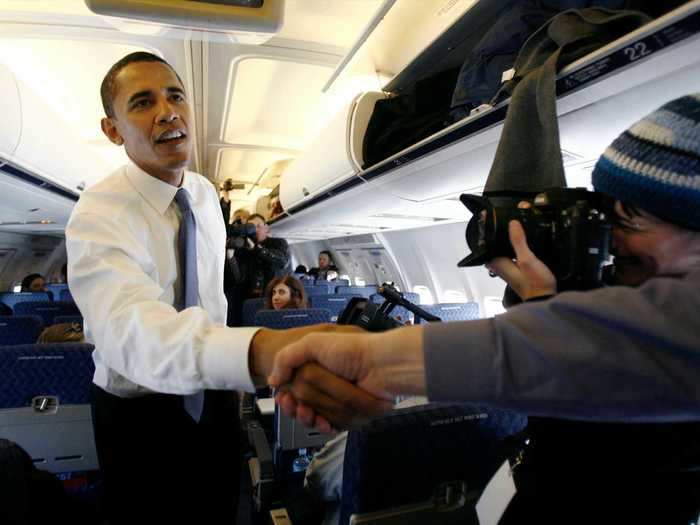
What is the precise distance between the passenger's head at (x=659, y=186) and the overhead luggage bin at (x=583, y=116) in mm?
290

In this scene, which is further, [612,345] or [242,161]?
[242,161]

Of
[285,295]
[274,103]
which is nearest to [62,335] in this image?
[285,295]

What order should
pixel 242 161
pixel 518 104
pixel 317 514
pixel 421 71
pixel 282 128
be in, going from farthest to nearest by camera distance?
1. pixel 242 161
2. pixel 282 128
3. pixel 421 71
4. pixel 317 514
5. pixel 518 104

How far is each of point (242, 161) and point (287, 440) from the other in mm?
5618

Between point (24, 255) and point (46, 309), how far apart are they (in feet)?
20.5

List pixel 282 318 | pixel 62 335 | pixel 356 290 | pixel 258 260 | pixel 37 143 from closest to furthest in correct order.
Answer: pixel 62 335 → pixel 37 143 → pixel 282 318 → pixel 258 260 → pixel 356 290

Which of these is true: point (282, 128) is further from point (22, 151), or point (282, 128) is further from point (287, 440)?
point (287, 440)

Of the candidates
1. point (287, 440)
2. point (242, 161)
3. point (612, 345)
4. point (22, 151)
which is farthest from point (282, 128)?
point (612, 345)

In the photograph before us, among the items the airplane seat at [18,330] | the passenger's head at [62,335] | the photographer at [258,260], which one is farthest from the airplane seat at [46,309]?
the passenger's head at [62,335]

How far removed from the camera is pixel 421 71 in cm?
233

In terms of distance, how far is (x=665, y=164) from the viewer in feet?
2.27

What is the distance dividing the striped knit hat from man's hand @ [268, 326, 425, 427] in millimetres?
506

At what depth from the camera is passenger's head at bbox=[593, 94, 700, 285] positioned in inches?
26.8

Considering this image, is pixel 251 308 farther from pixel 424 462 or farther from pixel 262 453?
pixel 424 462
